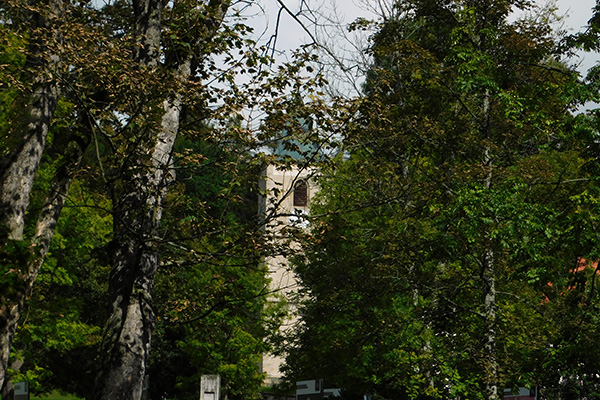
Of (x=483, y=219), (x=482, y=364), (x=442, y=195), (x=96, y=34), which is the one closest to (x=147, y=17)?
(x=96, y=34)

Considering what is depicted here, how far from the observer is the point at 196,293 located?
12.0 m

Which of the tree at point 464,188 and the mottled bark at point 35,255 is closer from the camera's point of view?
the mottled bark at point 35,255

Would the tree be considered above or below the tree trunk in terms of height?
above

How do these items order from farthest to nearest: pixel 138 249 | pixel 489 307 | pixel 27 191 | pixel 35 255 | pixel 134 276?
pixel 489 307, pixel 27 191, pixel 35 255, pixel 138 249, pixel 134 276

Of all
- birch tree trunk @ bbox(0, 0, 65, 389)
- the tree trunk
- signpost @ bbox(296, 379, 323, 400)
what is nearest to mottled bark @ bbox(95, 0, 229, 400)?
the tree trunk

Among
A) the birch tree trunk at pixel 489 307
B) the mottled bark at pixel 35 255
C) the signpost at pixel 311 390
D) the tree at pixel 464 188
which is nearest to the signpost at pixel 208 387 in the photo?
the signpost at pixel 311 390

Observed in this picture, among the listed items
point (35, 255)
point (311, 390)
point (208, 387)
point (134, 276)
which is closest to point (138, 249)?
point (134, 276)

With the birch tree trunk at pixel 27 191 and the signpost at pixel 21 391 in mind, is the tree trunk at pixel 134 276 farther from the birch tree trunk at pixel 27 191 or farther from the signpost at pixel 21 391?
the signpost at pixel 21 391

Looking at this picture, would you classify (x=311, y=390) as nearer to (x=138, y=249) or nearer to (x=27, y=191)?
(x=138, y=249)

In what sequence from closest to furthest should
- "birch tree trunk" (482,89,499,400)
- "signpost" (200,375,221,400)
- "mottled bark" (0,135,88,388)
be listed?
"mottled bark" (0,135,88,388)
"signpost" (200,375,221,400)
"birch tree trunk" (482,89,499,400)

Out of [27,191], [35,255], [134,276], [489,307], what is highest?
[27,191]

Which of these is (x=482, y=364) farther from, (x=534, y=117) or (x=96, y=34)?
(x=96, y=34)

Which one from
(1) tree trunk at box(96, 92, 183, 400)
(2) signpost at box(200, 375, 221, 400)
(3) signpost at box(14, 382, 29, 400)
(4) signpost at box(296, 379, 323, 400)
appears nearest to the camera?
(1) tree trunk at box(96, 92, 183, 400)

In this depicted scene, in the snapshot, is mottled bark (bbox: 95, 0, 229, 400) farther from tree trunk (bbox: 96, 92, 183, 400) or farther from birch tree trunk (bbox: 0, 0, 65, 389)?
birch tree trunk (bbox: 0, 0, 65, 389)
